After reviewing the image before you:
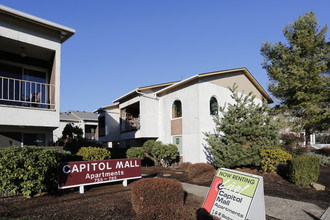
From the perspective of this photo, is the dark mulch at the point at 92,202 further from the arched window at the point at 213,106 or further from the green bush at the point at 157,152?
the arched window at the point at 213,106

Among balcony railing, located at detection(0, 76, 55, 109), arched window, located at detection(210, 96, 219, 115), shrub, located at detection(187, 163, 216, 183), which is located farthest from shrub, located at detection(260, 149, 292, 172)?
balcony railing, located at detection(0, 76, 55, 109)

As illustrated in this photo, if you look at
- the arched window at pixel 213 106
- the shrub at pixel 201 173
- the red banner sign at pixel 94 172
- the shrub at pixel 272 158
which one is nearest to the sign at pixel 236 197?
the red banner sign at pixel 94 172

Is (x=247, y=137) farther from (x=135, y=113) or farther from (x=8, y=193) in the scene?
(x=135, y=113)

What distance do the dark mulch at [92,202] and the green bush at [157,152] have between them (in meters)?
5.47

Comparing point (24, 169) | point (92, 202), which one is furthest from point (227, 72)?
point (24, 169)

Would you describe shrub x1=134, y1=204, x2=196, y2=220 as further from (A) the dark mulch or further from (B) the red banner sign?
(B) the red banner sign

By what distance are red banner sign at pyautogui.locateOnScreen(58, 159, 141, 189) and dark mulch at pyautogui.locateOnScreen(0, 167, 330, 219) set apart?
0.38 m

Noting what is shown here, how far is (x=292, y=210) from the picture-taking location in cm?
638

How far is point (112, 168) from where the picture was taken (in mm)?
8461

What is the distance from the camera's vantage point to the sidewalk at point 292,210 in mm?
5843

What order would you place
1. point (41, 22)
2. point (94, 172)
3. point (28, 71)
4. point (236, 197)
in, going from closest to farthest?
point (236, 197)
point (94, 172)
point (41, 22)
point (28, 71)

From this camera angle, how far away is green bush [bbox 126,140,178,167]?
14.6 meters

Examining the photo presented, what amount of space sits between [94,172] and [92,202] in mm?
1730

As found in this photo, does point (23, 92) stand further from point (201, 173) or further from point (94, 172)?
point (201, 173)
